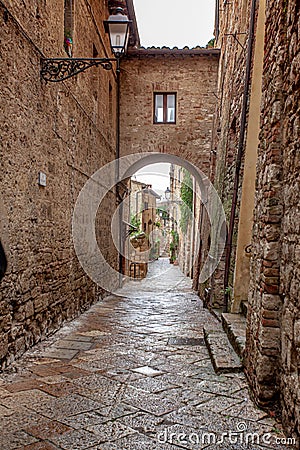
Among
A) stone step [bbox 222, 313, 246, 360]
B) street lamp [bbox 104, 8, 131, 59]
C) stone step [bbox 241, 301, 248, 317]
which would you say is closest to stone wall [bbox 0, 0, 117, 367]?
street lamp [bbox 104, 8, 131, 59]

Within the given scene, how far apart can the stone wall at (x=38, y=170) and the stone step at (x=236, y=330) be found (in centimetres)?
209

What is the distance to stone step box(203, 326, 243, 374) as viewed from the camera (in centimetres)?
358

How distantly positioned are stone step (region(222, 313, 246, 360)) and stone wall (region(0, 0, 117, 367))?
2.09m

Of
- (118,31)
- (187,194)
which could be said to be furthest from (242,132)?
(187,194)

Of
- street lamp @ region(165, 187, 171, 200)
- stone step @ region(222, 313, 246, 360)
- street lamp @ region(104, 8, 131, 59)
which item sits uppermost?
street lamp @ region(104, 8, 131, 59)

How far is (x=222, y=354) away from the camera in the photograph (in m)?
3.94

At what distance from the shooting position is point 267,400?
2799 mm

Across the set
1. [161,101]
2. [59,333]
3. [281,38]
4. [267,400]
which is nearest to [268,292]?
[267,400]

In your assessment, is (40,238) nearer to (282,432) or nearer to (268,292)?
(268,292)

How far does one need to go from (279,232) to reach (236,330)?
1.76 meters

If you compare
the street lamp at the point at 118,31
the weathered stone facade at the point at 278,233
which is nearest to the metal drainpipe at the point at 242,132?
the street lamp at the point at 118,31

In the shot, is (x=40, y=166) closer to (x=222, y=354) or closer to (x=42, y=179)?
(x=42, y=179)

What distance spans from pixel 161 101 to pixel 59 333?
7553 mm

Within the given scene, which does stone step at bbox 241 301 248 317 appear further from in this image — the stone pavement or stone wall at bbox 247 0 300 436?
stone wall at bbox 247 0 300 436
